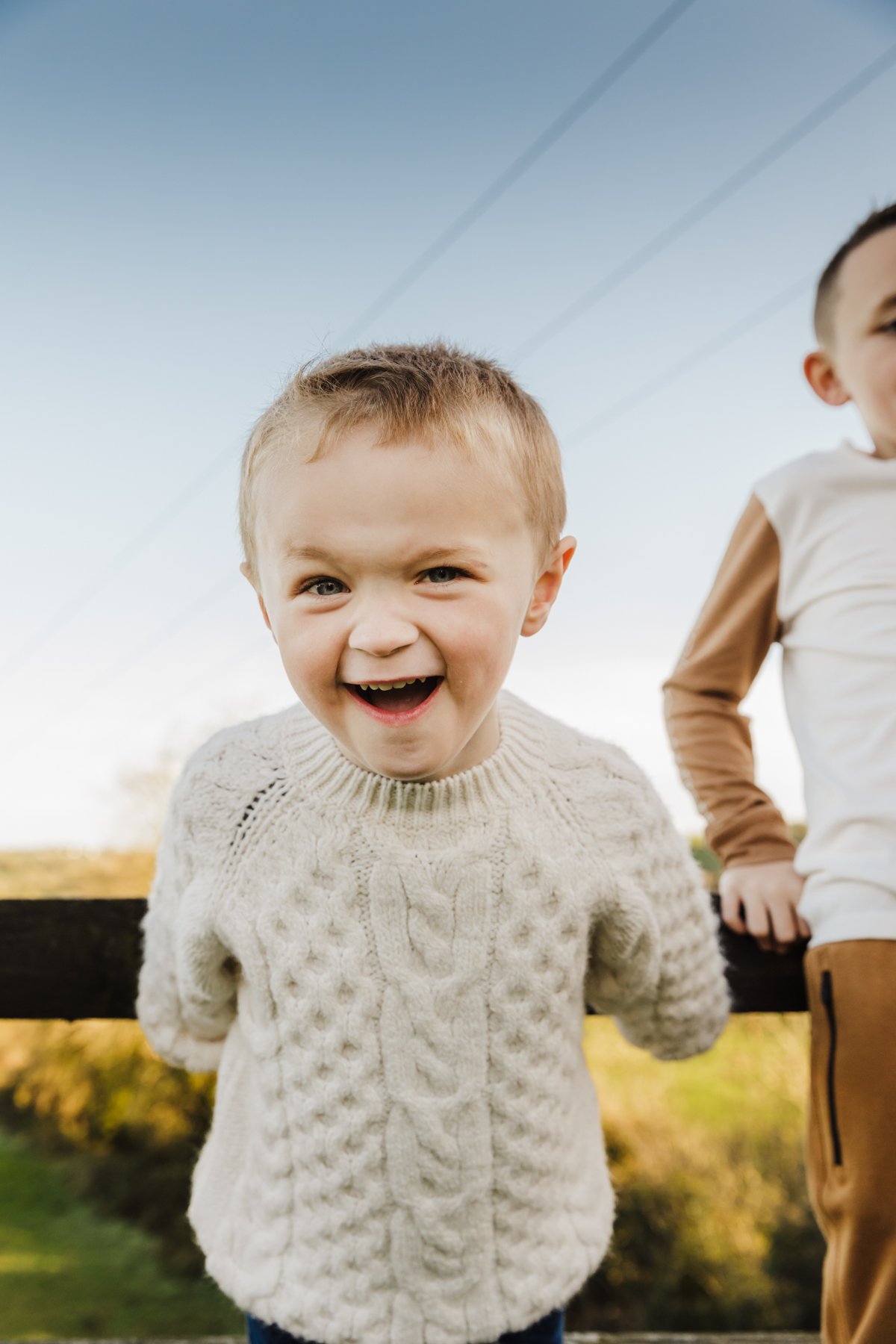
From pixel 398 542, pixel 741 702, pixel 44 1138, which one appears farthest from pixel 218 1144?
pixel 44 1138

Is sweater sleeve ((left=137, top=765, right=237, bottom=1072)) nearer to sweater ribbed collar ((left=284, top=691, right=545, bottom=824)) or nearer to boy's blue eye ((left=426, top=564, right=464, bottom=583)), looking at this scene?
sweater ribbed collar ((left=284, top=691, right=545, bottom=824))

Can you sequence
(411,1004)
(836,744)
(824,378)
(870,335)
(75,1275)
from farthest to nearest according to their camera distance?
(75,1275) < (824,378) < (870,335) < (836,744) < (411,1004)

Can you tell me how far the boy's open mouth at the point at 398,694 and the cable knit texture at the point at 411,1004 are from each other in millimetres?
138

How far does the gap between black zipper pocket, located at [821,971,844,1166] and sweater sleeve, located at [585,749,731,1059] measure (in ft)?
0.39

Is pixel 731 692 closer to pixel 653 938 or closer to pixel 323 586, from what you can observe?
pixel 653 938

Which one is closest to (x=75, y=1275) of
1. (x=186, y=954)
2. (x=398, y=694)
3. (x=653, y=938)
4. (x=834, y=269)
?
(x=186, y=954)

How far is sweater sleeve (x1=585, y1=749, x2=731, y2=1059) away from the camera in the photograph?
3.51 ft

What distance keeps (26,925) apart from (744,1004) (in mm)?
953

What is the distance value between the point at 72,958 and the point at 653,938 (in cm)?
76

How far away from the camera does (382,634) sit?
2.89 ft

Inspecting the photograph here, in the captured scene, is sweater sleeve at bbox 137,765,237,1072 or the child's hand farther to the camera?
the child's hand

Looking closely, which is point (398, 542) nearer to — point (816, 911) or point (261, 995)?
point (261, 995)

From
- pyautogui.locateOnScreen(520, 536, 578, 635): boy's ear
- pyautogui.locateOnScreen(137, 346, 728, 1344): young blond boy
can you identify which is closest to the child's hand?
pyautogui.locateOnScreen(137, 346, 728, 1344): young blond boy

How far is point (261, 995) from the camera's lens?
1048 mm
